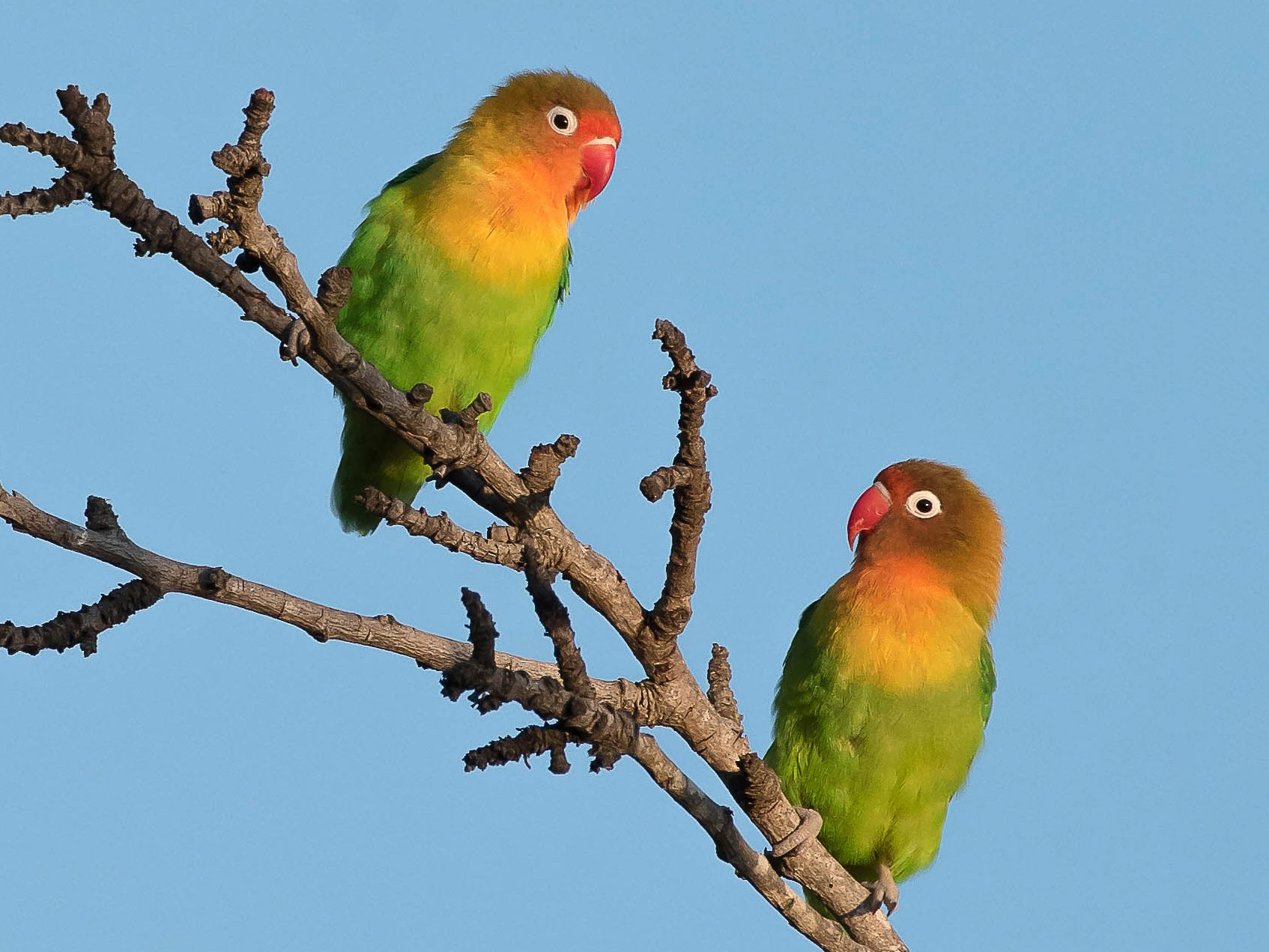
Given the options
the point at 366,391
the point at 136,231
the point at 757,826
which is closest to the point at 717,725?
the point at 757,826

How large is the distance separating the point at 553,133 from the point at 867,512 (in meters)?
2.72

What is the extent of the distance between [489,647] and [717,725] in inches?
63.2

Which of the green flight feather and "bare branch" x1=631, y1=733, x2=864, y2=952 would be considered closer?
"bare branch" x1=631, y1=733, x2=864, y2=952

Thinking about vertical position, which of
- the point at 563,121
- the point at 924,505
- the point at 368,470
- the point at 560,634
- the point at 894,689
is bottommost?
the point at 560,634

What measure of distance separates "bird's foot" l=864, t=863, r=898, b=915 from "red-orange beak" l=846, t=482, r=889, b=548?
1.71 m

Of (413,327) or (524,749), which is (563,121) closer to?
(413,327)

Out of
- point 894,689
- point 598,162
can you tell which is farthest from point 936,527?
point 598,162

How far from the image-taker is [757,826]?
17.6 ft

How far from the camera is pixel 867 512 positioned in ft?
23.4

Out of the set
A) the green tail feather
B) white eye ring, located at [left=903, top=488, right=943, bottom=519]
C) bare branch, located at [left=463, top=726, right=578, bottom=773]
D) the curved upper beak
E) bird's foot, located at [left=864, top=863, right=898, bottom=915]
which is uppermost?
the curved upper beak

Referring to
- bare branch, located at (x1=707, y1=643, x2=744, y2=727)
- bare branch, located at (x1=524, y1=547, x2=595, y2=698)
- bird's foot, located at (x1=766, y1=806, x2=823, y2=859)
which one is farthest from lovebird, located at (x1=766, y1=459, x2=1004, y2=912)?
bare branch, located at (x1=524, y1=547, x2=595, y2=698)

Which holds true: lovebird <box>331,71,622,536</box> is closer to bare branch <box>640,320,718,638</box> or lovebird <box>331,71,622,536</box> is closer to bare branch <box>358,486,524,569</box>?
bare branch <box>358,486,524,569</box>

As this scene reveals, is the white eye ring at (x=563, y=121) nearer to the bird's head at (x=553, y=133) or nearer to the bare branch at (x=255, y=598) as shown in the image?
the bird's head at (x=553, y=133)

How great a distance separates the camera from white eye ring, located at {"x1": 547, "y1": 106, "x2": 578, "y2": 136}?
7363 millimetres
